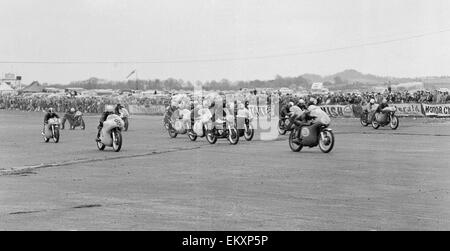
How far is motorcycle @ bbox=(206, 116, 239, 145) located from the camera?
82.6 feet

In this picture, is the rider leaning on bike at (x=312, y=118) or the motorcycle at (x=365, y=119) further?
the motorcycle at (x=365, y=119)

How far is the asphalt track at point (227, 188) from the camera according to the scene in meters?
9.53

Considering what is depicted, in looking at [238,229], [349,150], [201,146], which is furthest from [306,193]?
[201,146]

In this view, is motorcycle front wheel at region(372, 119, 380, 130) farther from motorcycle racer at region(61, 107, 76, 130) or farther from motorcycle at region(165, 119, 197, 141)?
motorcycle racer at region(61, 107, 76, 130)

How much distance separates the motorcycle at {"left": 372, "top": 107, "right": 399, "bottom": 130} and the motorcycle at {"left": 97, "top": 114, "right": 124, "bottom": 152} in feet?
49.8

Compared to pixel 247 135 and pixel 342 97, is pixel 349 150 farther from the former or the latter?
pixel 342 97

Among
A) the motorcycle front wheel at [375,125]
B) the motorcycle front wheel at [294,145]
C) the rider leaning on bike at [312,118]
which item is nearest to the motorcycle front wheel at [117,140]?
the motorcycle front wheel at [294,145]

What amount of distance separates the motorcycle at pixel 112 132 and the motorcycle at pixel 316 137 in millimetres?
5232

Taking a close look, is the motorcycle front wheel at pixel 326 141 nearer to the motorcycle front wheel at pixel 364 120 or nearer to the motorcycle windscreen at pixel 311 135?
the motorcycle windscreen at pixel 311 135

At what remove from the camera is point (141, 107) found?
66875 mm

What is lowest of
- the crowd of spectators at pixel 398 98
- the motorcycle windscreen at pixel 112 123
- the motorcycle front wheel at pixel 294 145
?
the motorcycle front wheel at pixel 294 145

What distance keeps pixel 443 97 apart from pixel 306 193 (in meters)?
34.0

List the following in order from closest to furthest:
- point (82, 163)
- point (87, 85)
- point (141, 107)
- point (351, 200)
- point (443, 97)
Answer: point (351, 200) → point (82, 163) → point (443, 97) → point (141, 107) → point (87, 85)

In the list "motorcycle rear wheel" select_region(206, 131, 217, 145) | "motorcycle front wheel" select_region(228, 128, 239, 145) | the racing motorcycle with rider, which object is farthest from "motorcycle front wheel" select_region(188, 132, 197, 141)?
the racing motorcycle with rider
